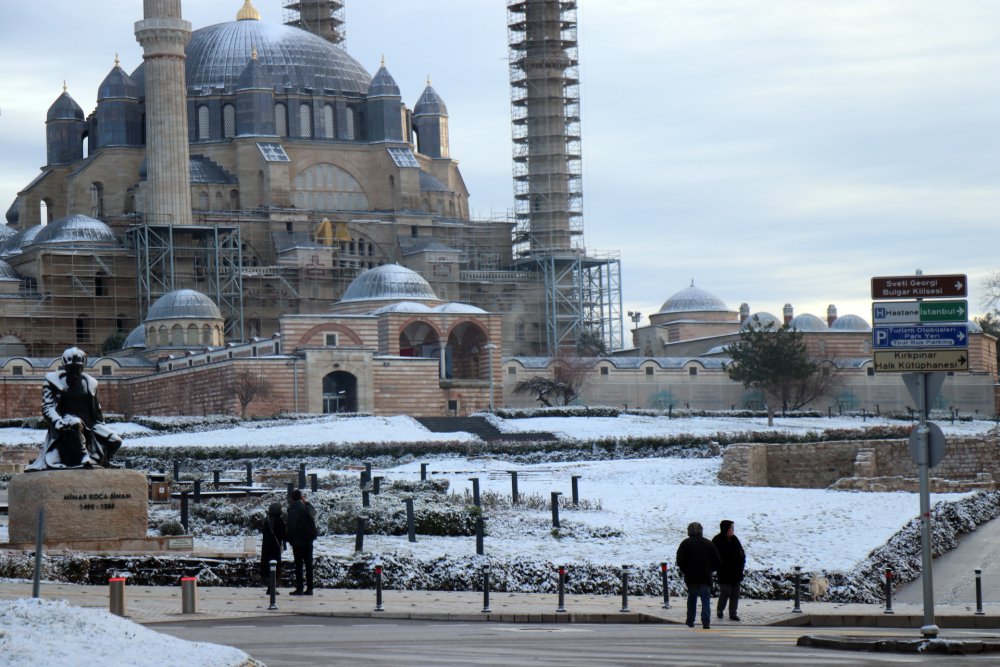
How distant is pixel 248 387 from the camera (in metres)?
54.7

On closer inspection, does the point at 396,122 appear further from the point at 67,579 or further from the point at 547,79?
the point at 67,579

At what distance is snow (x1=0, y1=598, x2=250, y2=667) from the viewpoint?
33.9 feet

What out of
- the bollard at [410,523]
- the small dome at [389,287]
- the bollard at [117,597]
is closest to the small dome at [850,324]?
the small dome at [389,287]

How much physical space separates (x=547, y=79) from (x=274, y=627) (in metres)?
63.7

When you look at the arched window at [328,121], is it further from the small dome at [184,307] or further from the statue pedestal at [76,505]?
the statue pedestal at [76,505]

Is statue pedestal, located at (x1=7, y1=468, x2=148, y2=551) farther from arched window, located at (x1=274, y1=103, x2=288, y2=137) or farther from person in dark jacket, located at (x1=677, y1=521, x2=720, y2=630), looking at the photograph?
arched window, located at (x1=274, y1=103, x2=288, y2=137)

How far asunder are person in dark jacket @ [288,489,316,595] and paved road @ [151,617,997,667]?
6.01 ft

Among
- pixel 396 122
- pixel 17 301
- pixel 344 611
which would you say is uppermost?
pixel 396 122

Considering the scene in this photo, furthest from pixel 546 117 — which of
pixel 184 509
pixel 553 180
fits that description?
pixel 184 509

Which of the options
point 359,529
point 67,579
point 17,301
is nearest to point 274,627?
point 67,579

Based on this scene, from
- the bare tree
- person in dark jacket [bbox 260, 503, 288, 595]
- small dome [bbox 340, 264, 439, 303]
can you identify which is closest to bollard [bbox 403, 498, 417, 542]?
person in dark jacket [bbox 260, 503, 288, 595]

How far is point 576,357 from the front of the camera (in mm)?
67062

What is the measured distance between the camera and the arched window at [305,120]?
80.9 metres

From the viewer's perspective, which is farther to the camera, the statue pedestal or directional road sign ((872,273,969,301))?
the statue pedestal
